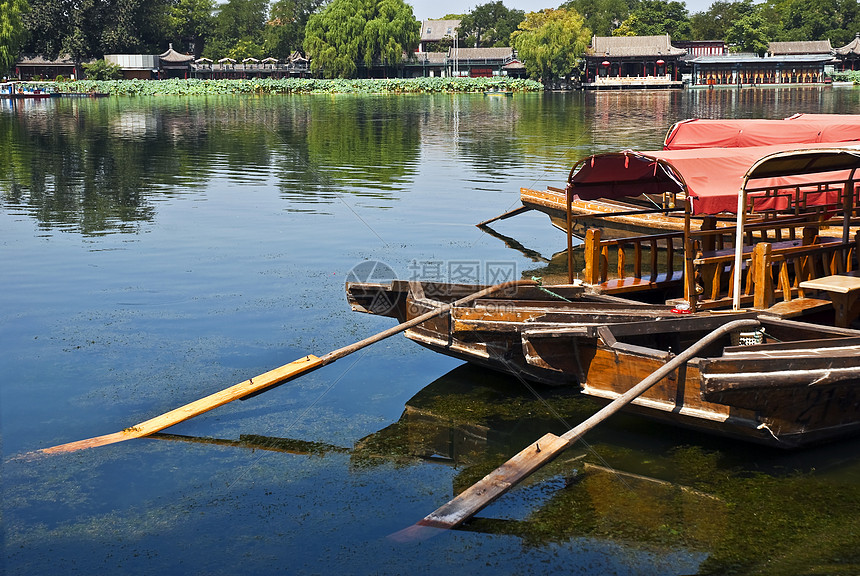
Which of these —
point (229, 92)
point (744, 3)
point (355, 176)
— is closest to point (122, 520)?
point (355, 176)

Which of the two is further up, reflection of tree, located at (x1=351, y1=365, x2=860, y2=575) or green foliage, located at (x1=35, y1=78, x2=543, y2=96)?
green foliage, located at (x1=35, y1=78, x2=543, y2=96)

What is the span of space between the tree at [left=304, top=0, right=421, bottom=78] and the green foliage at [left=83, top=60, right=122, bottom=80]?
22718 millimetres

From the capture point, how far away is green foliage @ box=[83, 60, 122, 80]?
9244cm

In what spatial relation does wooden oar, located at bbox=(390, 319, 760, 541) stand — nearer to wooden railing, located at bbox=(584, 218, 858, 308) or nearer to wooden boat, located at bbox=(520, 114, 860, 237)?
wooden railing, located at bbox=(584, 218, 858, 308)

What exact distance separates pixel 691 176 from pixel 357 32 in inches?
3296

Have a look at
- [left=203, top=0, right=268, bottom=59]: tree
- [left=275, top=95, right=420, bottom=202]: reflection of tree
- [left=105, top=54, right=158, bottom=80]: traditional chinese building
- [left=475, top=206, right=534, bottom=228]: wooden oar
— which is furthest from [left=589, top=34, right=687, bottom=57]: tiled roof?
[left=475, top=206, right=534, bottom=228]: wooden oar

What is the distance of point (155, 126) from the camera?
4569 cm

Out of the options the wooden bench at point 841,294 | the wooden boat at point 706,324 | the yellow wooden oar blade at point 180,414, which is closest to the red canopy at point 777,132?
the wooden boat at point 706,324

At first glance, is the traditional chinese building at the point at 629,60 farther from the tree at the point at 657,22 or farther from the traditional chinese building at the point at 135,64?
the traditional chinese building at the point at 135,64

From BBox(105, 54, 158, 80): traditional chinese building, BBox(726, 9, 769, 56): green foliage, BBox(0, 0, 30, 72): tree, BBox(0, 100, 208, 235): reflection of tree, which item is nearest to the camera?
BBox(0, 100, 208, 235): reflection of tree

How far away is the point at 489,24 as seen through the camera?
113062mm

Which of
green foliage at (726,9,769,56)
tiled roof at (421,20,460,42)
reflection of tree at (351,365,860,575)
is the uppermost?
tiled roof at (421,20,460,42)

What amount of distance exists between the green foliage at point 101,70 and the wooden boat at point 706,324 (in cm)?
9333

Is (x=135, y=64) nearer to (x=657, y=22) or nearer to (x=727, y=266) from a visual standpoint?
(x=657, y=22)
